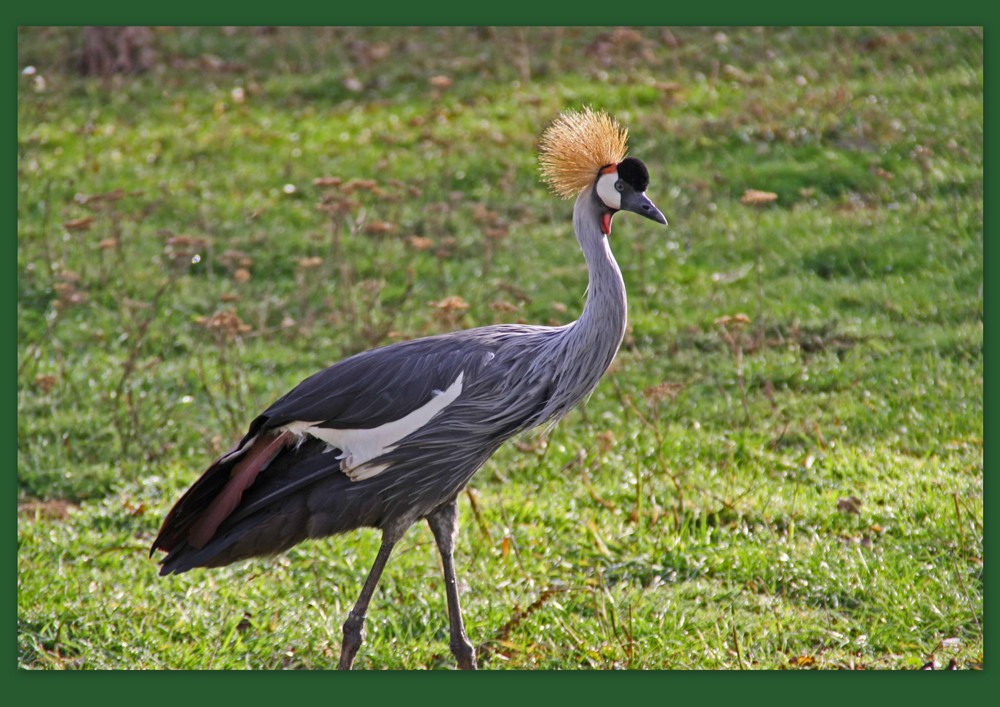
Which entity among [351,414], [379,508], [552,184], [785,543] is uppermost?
[552,184]

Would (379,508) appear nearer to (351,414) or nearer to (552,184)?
(351,414)

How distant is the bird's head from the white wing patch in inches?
32.7

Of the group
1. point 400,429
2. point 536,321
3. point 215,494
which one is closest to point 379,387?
point 400,429

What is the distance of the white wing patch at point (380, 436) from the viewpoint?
13.6 ft

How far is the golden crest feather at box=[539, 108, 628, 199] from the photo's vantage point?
14.5 feet

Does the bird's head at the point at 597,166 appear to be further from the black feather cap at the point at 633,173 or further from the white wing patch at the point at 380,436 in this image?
the white wing patch at the point at 380,436

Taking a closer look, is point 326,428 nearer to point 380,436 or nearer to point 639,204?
point 380,436

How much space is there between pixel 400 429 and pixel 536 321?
3032mm

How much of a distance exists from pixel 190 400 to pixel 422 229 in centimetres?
226

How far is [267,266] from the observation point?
783 centimetres

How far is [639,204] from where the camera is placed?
14.0 ft

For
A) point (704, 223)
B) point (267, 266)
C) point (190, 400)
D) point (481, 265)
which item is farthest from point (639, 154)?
point (190, 400)

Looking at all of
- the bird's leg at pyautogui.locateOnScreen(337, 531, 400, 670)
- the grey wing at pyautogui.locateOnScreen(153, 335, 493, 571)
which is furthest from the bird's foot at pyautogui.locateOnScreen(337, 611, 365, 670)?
the grey wing at pyautogui.locateOnScreen(153, 335, 493, 571)

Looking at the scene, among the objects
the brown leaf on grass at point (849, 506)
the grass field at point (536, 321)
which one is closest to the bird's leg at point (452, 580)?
the grass field at point (536, 321)
